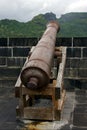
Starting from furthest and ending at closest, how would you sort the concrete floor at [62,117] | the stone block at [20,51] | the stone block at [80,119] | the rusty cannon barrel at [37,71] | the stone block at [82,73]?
the stone block at [20,51], the stone block at [82,73], the stone block at [80,119], the concrete floor at [62,117], the rusty cannon barrel at [37,71]

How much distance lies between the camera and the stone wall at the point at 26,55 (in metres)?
8.73

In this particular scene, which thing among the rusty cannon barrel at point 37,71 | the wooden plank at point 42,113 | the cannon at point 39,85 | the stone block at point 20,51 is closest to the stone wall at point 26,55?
the stone block at point 20,51

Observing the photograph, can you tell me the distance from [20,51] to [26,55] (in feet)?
0.58

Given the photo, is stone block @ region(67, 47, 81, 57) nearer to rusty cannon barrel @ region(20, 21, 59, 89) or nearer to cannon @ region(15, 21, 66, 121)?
cannon @ region(15, 21, 66, 121)

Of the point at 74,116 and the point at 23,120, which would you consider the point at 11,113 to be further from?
the point at 74,116

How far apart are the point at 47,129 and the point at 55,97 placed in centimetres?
58

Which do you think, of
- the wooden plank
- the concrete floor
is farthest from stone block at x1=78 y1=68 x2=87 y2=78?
the wooden plank

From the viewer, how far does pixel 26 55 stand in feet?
29.4

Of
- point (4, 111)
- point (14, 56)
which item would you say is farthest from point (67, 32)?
point (4, 111)

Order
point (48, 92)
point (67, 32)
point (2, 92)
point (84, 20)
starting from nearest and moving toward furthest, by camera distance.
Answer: point (48, 92) → point (2, 92) → point (67, 32) → point (84, 20)

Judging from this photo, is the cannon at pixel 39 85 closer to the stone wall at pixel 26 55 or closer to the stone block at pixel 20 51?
the stone wall at pixel 26 55

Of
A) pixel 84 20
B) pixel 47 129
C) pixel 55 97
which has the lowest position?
pixel 47 129

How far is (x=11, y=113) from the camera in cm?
637

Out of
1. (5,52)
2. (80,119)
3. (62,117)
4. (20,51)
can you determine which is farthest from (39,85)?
(5,52)
